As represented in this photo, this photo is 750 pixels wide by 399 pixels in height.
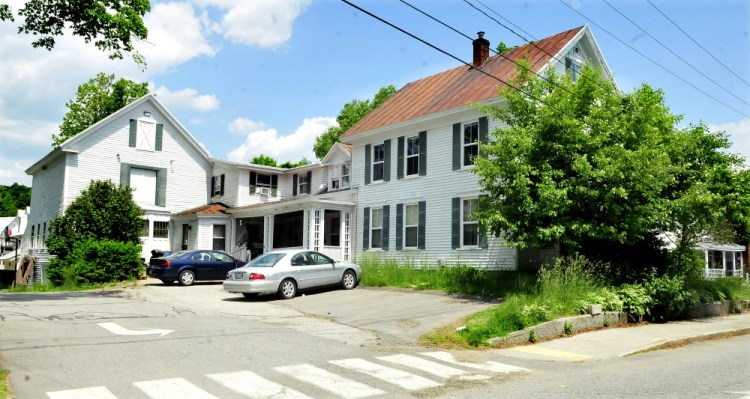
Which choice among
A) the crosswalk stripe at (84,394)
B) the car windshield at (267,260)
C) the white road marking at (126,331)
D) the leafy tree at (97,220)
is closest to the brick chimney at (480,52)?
the car windshield at (267,260)

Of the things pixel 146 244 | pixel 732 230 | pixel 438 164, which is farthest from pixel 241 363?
pixel 146 244

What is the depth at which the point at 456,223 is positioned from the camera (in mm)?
22219

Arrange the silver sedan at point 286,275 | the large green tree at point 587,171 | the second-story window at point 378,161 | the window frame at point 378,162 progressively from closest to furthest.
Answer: the large green tree at point 587,171, the silver sedan at point 286,275, the window frame at point 378,162, the second-story window at point 378,161

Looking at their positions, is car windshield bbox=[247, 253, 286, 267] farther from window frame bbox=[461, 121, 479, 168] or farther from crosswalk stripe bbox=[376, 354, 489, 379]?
crosswalk stripe bbox=[376, 354, 489, 379]

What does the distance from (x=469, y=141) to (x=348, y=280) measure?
692 cm

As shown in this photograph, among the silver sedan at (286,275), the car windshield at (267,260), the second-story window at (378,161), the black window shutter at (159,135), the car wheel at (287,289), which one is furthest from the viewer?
the black window shutter at (159,135)

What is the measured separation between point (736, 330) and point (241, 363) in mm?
12001

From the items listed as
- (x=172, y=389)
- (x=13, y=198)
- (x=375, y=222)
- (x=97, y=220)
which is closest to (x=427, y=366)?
(x=172, y=389)

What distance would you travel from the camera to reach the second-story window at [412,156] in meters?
24.6

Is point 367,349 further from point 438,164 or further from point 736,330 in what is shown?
point 438,164

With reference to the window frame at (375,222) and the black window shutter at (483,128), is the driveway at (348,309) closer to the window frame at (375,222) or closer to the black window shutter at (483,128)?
the window frame at (375,222)

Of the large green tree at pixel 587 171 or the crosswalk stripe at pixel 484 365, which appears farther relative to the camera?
the large green tree at pixel 587 171

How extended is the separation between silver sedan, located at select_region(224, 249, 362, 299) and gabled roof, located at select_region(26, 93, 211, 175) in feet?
56.7

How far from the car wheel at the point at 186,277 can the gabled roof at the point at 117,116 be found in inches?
497
